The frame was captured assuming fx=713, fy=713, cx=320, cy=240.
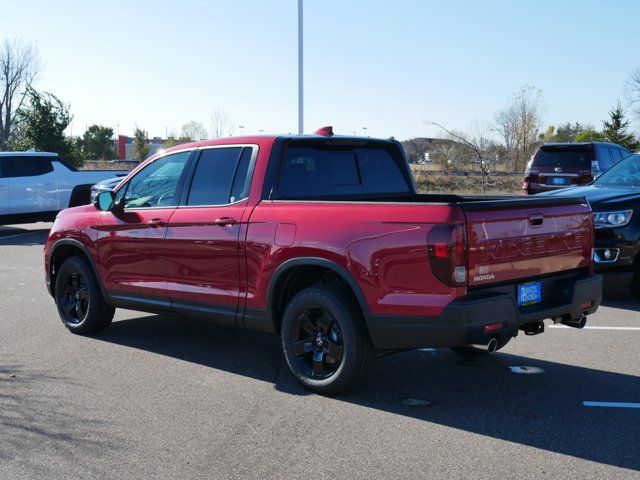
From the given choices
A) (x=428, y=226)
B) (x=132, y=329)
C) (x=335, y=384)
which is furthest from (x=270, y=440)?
(x=132, y=329)

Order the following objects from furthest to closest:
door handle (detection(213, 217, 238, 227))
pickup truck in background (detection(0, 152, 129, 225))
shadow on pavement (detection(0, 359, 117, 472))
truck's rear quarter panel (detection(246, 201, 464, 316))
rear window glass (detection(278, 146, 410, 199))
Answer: pickup truck in background (detection(0, 152, 129, 225)), rear window glass (detection(278, 146, 410, 199)), door handle (detection(213, 217, 238, 227)), truck's rear quarter panel (detection(246, 201, 464, 316)), shadow on pavement (detection(0, 359, 117, 472))

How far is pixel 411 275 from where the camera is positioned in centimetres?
452

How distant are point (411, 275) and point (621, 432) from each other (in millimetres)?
1574

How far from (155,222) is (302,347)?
1864 mm

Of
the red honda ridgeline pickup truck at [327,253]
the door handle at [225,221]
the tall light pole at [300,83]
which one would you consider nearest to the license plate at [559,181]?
the tall light pole at [300,83]

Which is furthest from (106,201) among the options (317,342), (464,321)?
(464,321)

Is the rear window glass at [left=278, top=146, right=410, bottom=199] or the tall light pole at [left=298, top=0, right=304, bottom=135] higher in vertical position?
the tall light pole at [left=298, top=0, right=304, bottom=135]

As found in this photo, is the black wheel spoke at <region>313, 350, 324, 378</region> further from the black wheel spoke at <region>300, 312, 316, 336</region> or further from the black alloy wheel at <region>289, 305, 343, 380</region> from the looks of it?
the black wheel spoke at <region>300, 312, 316, 336</region>

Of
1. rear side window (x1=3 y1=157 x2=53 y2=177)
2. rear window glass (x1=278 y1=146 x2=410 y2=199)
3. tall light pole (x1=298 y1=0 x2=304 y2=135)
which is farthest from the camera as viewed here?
tall light pole (x1=298 y1=0 x2=304 y2=135)

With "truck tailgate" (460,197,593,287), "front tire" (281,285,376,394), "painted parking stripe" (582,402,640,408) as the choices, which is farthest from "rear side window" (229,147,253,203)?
"painted parking stripe" (582,402,640,408)

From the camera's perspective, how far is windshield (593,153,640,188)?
8.92 metres

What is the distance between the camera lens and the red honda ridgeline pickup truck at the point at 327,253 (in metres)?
4.48

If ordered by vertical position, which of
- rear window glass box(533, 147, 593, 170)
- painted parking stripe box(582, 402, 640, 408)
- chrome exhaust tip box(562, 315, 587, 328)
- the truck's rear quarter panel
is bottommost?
painted parking stripe box(582, 402, 640, 408)

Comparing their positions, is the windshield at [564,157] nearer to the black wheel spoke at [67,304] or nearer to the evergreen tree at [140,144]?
the black wheel spoke at [67,304]
